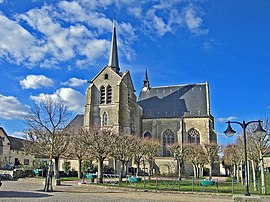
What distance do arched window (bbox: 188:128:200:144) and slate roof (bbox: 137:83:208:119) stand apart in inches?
109

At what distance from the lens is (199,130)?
49344 mm

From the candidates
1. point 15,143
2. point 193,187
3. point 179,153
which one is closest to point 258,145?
point 193,187

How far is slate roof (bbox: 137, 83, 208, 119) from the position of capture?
51450 millimetres

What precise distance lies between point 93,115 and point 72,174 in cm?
1263

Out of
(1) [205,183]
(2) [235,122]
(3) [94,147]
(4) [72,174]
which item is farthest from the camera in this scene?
(4) [72,174]

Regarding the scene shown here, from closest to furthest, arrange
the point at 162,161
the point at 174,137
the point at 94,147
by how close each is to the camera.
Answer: the point at 94,147, the point at 162,161, the point at 174,137

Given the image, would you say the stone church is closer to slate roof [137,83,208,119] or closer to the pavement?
slate roof [137,83,208,119]

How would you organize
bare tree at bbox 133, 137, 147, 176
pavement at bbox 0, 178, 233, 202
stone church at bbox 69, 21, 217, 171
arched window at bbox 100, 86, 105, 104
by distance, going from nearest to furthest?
pavement at bbox 0, 178, 233, 202 → bare tree at bbox 133, 137, 147, 176 → stone church at bbox 69, 21, 217, 171 → arched window at bbox 100, 86, 105, 104

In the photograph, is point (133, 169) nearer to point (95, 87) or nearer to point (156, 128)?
point (156, 128)

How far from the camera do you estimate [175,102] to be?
53750mm

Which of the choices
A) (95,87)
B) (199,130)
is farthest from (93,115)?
(199,130)

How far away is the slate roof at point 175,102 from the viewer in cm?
5145

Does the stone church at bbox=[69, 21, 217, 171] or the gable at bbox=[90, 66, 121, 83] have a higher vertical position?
the gable at bbox=[90, 66, 121, 83]

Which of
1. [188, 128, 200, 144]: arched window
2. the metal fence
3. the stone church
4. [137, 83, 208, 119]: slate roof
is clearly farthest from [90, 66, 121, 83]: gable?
the metal fence
